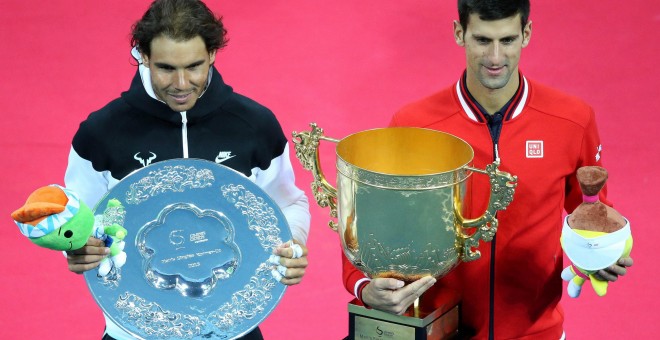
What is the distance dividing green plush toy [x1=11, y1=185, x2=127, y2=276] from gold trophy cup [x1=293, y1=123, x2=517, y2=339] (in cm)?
68

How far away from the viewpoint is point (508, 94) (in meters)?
3.54

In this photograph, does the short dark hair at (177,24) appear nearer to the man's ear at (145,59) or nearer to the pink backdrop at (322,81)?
the man's ear at (145,59)

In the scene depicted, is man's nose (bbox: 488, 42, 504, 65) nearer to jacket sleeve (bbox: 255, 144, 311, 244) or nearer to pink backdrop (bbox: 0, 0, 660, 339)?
jacket sleeve (bbox: 255, 144, 311, 244)

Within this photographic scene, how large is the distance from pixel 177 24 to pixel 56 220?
28.7 inches

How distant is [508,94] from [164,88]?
1047 mm

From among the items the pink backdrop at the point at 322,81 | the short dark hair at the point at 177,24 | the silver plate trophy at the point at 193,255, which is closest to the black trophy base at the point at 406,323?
the silver plate trophy at the point at 193,255

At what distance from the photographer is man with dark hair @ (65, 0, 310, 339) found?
131 inches

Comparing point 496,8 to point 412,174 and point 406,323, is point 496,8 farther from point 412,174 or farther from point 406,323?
point 406,323

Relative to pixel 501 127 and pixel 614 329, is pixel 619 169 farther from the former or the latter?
pixel 501 127

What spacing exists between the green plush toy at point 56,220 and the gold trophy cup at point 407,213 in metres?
0.68

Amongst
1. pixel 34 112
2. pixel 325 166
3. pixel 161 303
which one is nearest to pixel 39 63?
pixel 34 112

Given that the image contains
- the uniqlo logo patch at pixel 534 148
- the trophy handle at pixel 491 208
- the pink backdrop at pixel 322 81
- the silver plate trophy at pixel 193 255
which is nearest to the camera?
the trophy handle at pixel 491 208

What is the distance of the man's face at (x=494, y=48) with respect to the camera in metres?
3.42

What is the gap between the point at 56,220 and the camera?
2.91 m
